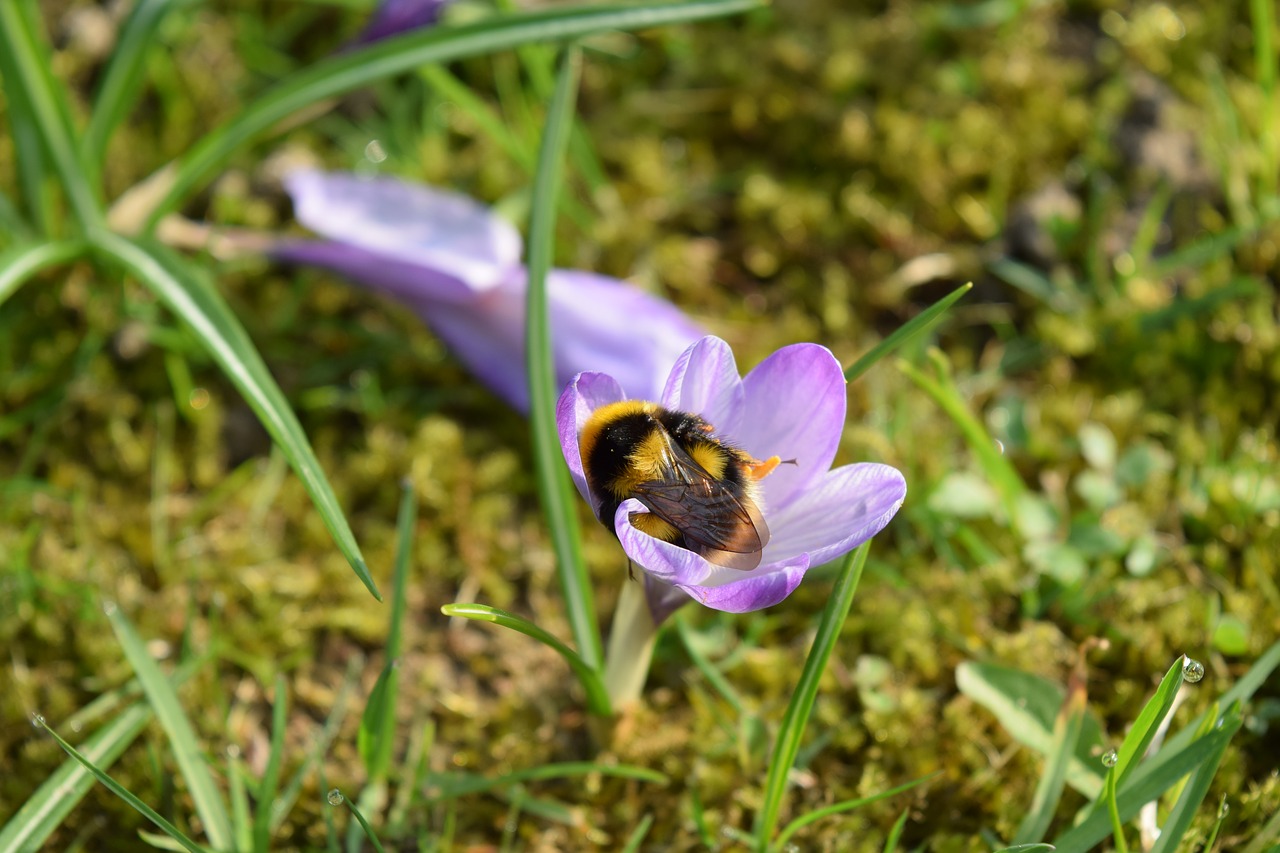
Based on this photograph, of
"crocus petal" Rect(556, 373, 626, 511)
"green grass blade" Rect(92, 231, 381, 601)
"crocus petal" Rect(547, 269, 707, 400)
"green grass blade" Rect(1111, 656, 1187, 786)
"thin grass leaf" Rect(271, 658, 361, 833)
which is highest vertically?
"crocus petal" Rect(556, 373, 626, 511)

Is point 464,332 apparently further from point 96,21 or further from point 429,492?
point 96,21

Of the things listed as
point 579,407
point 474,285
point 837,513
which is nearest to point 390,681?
point 579,407

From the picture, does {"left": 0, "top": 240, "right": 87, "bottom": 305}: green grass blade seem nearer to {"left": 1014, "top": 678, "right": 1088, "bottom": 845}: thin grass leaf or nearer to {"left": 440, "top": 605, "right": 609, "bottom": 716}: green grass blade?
{"left": 440, "top": 605, "right": 609, "bottom": 716}: green grass blade

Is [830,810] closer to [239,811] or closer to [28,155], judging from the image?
[239,811]

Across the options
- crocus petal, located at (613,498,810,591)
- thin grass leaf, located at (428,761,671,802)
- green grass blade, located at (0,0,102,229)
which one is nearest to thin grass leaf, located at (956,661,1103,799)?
thin grass leaf, located at (428,761,671,802)

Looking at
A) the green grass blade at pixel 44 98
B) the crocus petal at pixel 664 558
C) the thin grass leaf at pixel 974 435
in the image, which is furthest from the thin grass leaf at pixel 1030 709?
the green grass blade at pixel 44 98
